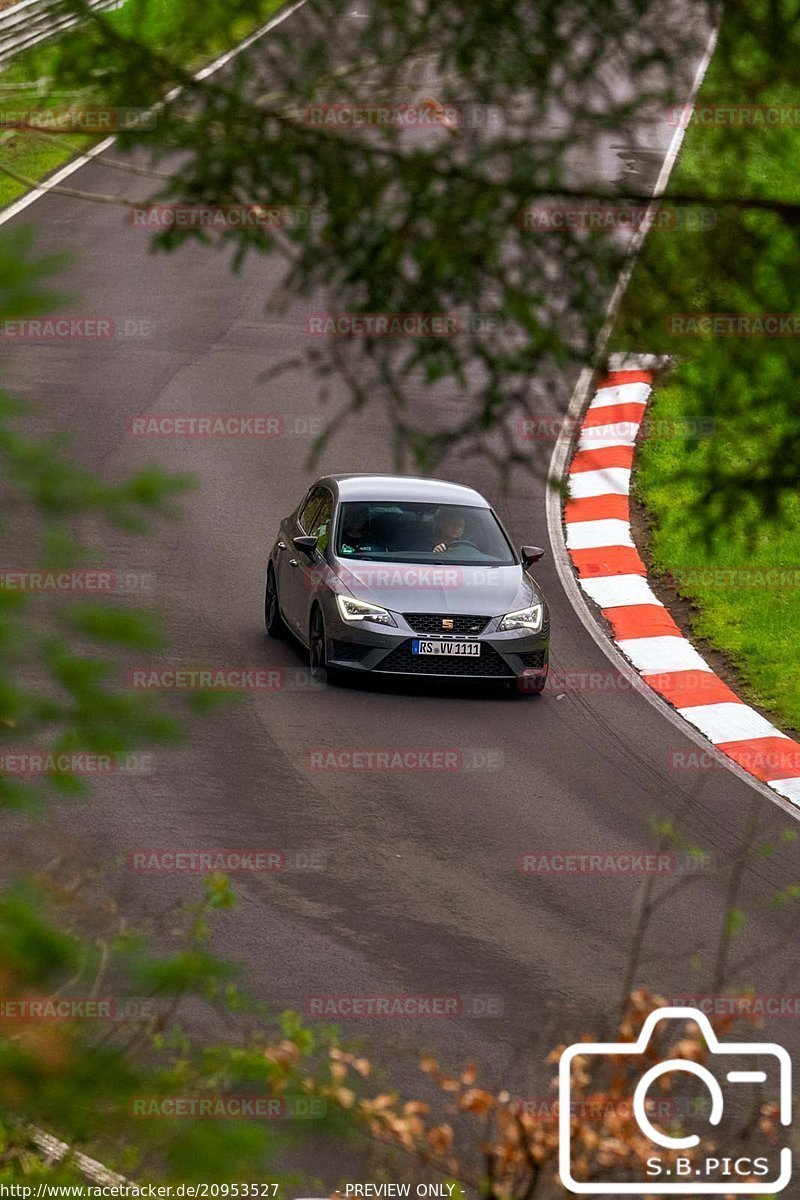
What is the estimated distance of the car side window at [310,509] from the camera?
53.8 ft

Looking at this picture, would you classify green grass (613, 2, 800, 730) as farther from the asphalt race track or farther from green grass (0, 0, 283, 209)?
green grass (0, 0, 283, 209)

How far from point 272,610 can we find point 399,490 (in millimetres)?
1775

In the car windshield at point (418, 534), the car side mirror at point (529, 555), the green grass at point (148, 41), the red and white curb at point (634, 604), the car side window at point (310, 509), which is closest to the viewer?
the green grass at point (148, 41)

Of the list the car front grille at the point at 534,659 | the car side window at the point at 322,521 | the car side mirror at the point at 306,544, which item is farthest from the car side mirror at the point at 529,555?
the car side mirror at the point at 306,544

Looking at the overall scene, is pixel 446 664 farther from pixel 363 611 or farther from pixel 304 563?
pixel 304 563

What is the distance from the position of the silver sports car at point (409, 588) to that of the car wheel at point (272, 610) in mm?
19

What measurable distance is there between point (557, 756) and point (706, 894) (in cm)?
270

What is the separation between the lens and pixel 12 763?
125 inches

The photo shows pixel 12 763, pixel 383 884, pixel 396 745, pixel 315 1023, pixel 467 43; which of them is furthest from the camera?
pixel 396 745

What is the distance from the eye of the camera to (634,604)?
58.8ft

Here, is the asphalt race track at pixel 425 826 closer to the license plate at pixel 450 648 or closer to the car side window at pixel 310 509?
the license plate at pixel 450 648

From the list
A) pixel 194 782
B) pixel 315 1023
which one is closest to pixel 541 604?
pixel 194 782

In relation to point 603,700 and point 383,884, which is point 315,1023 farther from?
point 603,700

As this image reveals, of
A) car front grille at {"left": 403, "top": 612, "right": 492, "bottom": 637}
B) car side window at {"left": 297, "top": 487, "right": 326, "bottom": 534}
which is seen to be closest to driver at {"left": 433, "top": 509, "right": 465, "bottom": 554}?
car front grille at {"left": 403, "top": 612, "right": 492, "bottom": 637}
